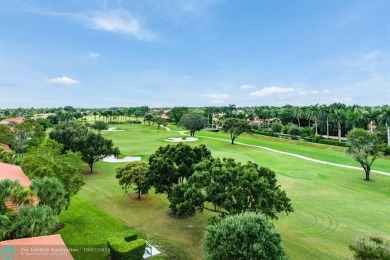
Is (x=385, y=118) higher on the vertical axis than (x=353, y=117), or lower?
lower

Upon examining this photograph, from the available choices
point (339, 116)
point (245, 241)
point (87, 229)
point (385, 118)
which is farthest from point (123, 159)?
point (339, 116)

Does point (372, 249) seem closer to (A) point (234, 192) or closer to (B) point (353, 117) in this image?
(A) point (234, 192)

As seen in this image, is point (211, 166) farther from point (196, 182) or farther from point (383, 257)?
point (383, 257)

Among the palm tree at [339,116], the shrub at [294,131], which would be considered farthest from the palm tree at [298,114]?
the palm tree at [339,116]

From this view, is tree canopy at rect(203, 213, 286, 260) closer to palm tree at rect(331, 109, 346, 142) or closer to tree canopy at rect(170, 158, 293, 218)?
tree canopy at rect(170, 158, 293, 218)

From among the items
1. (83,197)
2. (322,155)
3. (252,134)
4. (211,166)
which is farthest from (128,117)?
(211,166)

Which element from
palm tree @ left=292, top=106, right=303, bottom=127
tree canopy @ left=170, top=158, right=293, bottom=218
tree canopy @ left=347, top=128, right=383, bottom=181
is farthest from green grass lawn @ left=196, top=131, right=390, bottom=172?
tree canopy @ left=170, top=158, right=293, bottom=218

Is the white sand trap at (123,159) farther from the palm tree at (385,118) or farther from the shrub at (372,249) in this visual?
the palm tree at (385,118)
